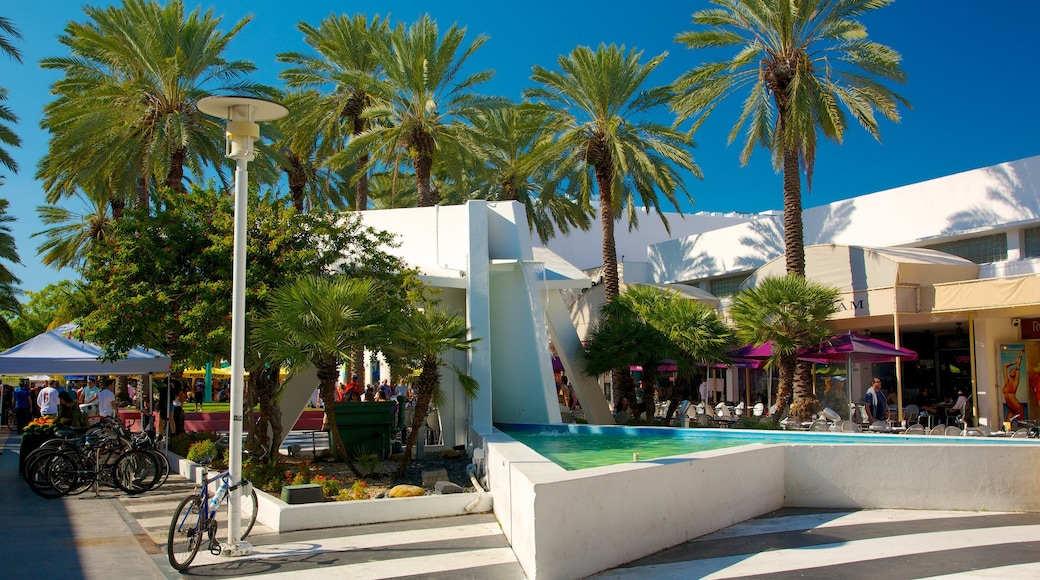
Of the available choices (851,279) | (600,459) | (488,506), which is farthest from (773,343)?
(488,506)

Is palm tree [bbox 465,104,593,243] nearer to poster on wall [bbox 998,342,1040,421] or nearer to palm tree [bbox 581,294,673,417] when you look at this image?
palm tree [bbox 581,294,673,417]

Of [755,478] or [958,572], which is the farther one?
[755,478]

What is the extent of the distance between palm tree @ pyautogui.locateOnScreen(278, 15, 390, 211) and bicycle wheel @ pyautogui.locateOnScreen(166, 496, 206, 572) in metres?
17.2

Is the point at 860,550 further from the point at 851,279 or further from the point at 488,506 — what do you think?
the point at 851,279

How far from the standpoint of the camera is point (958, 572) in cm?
763

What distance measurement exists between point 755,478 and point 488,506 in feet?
11.6

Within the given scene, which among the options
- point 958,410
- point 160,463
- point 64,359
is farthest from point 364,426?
point 958,410

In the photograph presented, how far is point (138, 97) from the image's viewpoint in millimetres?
20312

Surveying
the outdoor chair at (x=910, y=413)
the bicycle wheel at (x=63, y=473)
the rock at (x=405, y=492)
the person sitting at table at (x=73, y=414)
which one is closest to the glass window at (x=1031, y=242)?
the outdoor chair at (x=910, y=413)

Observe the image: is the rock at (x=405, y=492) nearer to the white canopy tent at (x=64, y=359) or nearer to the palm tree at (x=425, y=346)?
the palm tree at (x=425, y=346)

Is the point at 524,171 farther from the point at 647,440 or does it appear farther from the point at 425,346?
the point at 425,346

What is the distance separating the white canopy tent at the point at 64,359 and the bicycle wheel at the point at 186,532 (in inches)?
296

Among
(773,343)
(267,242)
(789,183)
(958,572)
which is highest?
(789,183)

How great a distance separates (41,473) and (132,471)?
1382 mm
